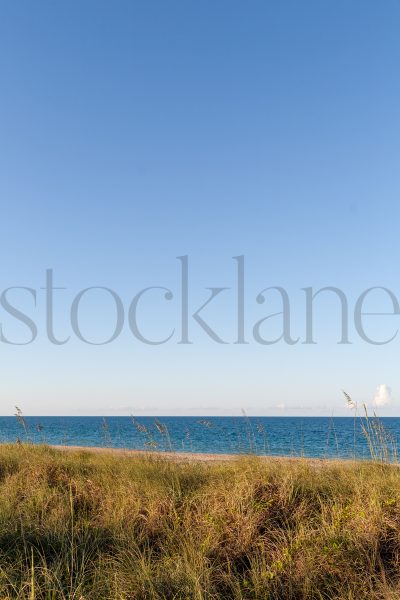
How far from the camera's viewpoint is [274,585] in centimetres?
452

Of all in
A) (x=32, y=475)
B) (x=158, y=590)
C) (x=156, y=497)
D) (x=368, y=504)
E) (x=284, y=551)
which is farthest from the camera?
(x=32, y=475)

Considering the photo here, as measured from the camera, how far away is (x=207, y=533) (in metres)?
5.48

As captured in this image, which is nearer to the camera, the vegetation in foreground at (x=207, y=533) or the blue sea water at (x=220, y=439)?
the vegetation in foreground at (x=207, y=533)

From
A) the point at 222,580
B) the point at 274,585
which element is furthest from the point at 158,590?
the point at 274,585

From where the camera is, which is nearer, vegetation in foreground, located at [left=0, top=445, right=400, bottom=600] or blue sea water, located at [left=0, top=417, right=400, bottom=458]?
vegetation in foreground, located at [left=0, top=445, right=400, bottom=600]

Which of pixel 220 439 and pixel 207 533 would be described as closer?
pixel 207 533

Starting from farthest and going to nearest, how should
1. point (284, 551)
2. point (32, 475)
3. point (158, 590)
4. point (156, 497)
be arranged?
point (32, 475)
point (156, 497)
point (284, 551)
point (158, 590)

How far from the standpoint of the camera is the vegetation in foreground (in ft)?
14.6

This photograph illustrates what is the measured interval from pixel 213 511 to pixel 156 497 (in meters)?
0.94

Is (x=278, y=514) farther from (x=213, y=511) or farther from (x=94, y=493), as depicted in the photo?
(x=94, y=493)

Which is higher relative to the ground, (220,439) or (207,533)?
(207,533)

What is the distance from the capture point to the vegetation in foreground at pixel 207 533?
4.46 m

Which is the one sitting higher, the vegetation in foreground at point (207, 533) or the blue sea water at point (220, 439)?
the vegetation in foreground at point (207, 533)

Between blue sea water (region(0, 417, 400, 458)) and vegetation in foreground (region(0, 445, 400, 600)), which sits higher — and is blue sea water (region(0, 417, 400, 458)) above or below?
below
